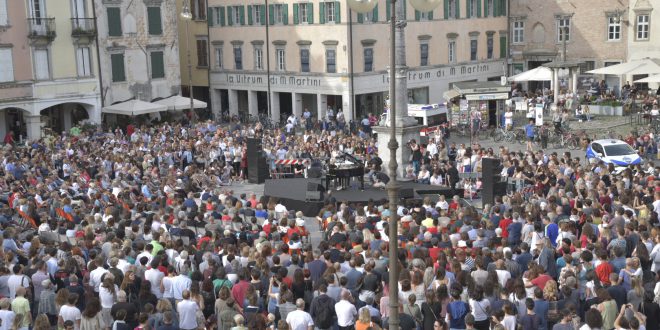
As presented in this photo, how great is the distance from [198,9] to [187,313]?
4173 centimetres

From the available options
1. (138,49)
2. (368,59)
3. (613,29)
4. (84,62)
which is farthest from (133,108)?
(613,29)

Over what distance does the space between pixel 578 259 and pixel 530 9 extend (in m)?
41.1

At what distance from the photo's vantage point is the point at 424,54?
50.4 m

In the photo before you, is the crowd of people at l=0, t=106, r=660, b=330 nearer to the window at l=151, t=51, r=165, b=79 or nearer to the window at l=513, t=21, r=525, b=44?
the window at l=151, t=51, r=165, b=79

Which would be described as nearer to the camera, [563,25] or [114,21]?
[114,21]

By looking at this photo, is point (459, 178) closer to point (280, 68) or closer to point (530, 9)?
point (280, 68)

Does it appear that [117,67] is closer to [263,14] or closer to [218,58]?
[218,58]

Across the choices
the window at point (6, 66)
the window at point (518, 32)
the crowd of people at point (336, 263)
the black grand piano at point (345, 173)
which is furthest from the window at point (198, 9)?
the crowd of people at point (336, 263)

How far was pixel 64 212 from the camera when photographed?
2250cm

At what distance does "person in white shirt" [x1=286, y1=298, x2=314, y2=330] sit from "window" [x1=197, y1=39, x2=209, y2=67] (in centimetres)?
4205

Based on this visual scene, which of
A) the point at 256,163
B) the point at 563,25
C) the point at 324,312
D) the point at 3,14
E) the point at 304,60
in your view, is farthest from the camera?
the point at 563,25

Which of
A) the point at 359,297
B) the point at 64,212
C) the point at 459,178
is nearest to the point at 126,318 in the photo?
the point at 359,297

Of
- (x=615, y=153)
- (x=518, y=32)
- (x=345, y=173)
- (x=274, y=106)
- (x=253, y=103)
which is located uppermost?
(x=518, y=32)

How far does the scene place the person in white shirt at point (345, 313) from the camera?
1370 centimetres
